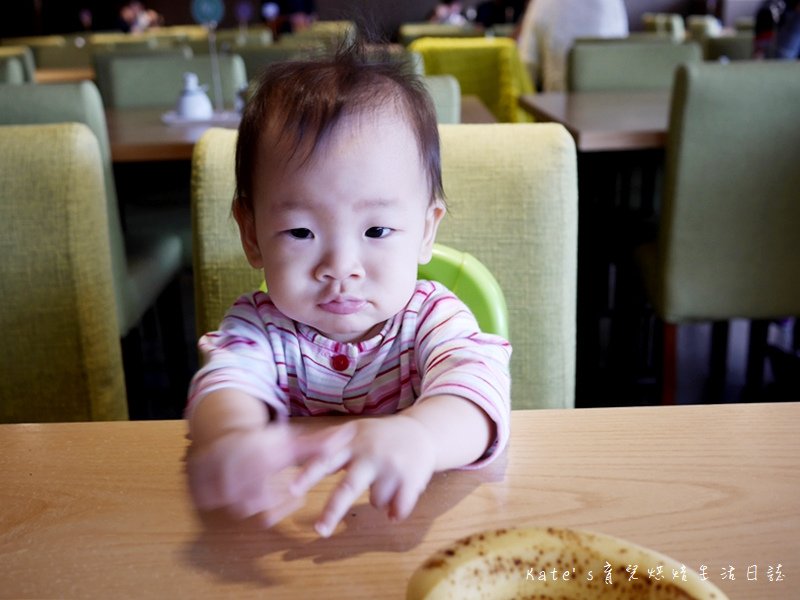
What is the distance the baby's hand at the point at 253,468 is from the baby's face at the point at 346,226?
0.23 m

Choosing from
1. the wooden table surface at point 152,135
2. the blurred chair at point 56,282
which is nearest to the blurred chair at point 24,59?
the wooden table surface at point 152,135

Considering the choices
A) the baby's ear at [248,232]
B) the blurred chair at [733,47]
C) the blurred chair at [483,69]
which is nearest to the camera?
the baby's ear at [248,232]

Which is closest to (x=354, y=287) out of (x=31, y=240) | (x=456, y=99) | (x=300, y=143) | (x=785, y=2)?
(x=300, y=143)

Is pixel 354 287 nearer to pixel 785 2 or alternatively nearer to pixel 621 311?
pixel 621 311

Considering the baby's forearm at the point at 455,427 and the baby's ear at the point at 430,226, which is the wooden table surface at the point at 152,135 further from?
the baby's forearm at the point at 455,427

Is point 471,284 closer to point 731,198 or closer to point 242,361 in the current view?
point 242,361

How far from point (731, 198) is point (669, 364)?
0.51m

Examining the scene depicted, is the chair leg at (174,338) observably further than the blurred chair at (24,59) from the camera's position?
No

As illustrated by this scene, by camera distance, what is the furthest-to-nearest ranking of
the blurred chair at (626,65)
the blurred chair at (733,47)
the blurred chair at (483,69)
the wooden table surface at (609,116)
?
the blurred chair at (733,47) → the blurred chair at (483,69) → the blurred chair at (626,65) → the wooden table surface at (609,116)

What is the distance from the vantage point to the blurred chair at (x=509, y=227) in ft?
3.52

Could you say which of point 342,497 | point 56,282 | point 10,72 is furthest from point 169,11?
point 342,497

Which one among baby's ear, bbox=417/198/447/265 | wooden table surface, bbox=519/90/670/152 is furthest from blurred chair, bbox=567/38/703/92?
baby's ear, bbox=417/198/447/265

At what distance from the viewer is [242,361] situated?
75cm

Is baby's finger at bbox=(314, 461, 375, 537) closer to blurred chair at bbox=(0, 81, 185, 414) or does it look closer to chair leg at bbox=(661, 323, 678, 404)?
blurred chair at bbox=(0, 81, 185, 414)
